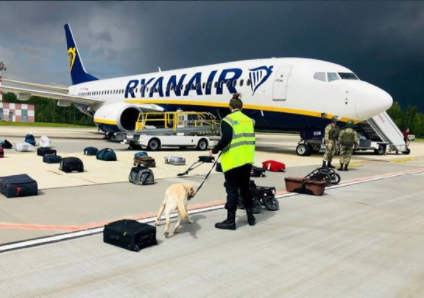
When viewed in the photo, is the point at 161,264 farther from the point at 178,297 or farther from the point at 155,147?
the point at 155,147

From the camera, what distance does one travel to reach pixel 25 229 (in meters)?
4.86

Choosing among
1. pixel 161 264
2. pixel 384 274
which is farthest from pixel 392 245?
pixel 161 264

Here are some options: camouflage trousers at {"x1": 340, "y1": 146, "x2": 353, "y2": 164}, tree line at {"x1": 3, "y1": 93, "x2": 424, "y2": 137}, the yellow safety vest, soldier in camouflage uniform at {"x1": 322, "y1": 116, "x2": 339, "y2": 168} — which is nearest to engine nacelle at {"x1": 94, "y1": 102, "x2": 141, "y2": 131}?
soldier in camouflage uniform at {"x1": 322, "y1": 116, "x2": 339, "y2": 168}

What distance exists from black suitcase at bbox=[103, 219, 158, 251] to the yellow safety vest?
163 centimetres

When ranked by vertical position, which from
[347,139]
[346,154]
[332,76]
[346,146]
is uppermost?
[332,76]

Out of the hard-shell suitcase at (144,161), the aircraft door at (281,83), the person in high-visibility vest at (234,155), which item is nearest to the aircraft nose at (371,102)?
the aircraft door at (281,83)

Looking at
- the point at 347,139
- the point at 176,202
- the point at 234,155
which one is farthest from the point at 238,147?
the point at 347,139

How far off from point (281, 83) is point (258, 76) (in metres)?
1.43

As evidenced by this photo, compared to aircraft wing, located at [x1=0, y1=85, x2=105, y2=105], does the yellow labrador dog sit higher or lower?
lower

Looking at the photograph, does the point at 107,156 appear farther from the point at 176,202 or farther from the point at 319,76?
the point at 319,76

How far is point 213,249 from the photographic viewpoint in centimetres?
448

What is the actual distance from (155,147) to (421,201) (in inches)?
455

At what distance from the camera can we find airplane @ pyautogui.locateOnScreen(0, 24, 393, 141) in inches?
577

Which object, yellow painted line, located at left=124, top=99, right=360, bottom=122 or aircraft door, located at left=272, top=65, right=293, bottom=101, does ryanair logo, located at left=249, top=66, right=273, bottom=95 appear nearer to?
aircraft door, located at left=272, top=65, right=293, bottom=101
